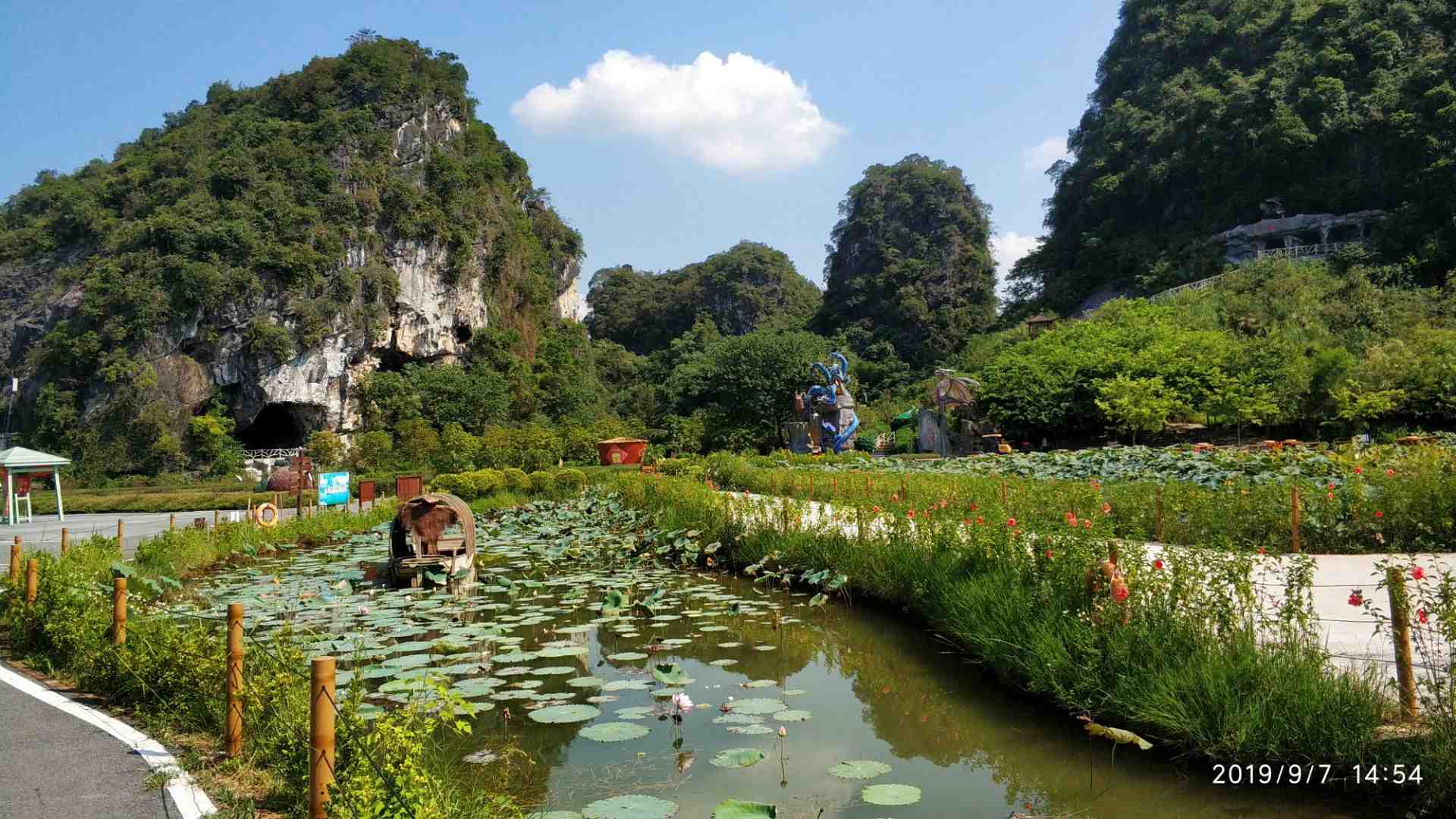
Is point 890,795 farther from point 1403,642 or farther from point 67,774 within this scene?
point 67,774

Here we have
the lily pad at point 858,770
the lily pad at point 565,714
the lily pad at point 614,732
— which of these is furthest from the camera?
the lily pad at point 565,714

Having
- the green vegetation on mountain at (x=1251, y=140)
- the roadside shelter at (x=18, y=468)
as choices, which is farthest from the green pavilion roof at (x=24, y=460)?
the green vegetation on mountain at (x=1251, y=140)

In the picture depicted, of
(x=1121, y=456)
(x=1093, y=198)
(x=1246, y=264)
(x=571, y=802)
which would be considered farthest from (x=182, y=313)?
(x=1093, y=198)

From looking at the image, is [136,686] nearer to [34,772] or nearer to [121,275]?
[34,772]

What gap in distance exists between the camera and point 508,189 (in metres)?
54.5

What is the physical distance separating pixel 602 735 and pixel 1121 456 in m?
14.2

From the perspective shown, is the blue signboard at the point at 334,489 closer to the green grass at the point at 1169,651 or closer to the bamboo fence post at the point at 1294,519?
the green grass at the point at 1169,651

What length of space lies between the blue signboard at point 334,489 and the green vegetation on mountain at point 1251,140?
39339mm

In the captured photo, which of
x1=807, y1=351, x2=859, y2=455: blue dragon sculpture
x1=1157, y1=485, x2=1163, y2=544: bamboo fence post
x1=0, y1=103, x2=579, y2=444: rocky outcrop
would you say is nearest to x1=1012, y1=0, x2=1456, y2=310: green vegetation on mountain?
x1=807, y1=351, x2=859, y2=455: blue dragon sculpture

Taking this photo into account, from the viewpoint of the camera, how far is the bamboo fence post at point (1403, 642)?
406 centimetres

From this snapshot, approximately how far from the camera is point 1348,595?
6.32 meters

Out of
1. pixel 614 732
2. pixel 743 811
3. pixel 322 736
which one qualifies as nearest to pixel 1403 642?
pixel 743 811

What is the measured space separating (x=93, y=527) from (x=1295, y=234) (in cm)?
4785

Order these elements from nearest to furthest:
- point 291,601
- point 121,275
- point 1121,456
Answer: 1. point 291,601
2. point 1121,456
3. point 121,275
